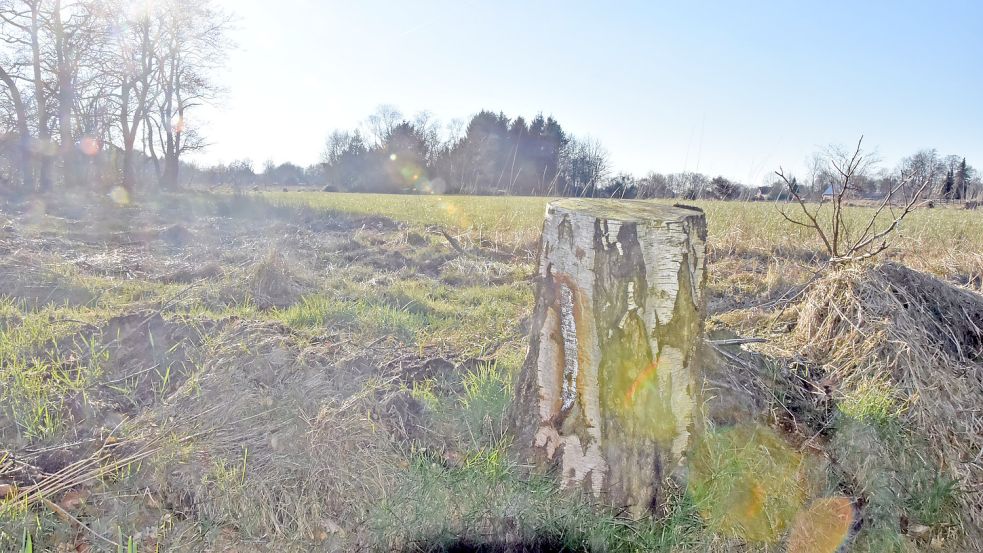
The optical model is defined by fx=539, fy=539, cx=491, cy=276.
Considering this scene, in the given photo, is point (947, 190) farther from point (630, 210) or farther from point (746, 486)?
point (630, 210)

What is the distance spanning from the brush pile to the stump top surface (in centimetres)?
149

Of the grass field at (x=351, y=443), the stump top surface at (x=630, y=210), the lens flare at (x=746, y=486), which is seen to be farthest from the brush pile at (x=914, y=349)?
the stump top surface at (x=630, y=210)

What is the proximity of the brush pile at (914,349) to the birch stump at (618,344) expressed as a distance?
1368 mm

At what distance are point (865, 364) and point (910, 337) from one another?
265 mm

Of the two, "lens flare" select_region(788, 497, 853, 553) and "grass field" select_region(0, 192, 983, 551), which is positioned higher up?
"grass field" select_region(0, 192, 983, 551)

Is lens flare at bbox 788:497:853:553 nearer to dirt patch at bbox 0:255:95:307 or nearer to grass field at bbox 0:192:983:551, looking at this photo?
grass field at bbox 0:192:983:551

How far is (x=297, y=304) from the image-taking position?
4.01 meters

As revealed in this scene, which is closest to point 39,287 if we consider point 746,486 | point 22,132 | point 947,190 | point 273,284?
point 273,284

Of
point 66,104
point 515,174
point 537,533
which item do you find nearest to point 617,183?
point 515,174

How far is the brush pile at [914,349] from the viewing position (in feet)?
7.94

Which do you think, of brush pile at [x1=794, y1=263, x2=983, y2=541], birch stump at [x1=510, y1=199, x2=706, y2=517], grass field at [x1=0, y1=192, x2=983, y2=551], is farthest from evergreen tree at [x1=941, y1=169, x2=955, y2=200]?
birch stump at [x1=510, y1=199, x2=706, y2=517]

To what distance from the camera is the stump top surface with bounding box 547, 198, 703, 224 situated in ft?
6.07

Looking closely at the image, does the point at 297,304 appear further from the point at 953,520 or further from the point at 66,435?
the point at 953,520

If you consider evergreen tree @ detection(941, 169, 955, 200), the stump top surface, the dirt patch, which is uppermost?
evergreen tree @ detection(941, 169, 955, 200)
